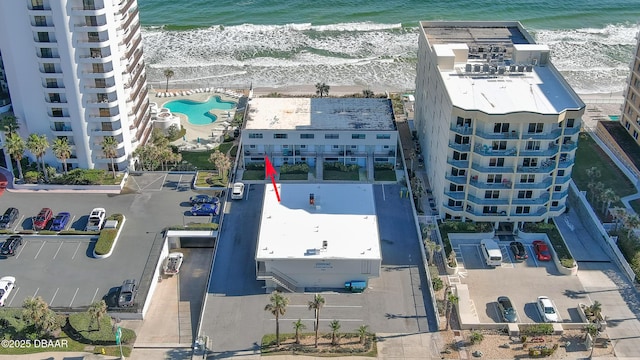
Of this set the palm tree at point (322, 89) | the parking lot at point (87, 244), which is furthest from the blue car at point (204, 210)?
the palm tree at point (322, 89)

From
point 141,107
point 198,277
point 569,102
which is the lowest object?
point 198,277

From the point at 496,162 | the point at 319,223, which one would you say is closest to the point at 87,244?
the point at 319,223

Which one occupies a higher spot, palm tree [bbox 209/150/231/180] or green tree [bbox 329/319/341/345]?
palm tree [bbox 209/150/231/180]

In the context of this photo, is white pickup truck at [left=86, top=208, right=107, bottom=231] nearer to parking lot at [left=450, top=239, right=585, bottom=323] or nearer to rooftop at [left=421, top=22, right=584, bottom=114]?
parking lot at [left=450, top=239, right=585, bottom=323]

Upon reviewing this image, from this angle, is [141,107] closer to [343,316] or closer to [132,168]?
[132,168]

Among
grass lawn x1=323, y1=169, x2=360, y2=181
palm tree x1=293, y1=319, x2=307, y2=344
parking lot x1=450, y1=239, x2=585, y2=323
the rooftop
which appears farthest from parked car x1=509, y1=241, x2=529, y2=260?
palm tree x1=293, y1=319, x2=307, y2=344

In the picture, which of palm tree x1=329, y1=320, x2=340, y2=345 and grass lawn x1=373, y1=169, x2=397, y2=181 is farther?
grass lawn x1=373, y1=169, x2=397, y2=181

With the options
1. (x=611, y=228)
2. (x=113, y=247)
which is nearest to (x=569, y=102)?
(x=611, y=228)
